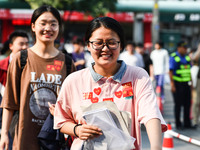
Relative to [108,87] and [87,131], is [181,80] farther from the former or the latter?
[87,131]

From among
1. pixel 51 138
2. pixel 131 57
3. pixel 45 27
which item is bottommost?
pixel 51 138

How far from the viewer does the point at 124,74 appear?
92.5 inches

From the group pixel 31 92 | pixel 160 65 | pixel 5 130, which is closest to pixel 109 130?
pixel 31 92

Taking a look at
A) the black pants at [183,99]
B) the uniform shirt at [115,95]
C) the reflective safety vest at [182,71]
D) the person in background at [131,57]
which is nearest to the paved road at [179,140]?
the black pants at [183,99]

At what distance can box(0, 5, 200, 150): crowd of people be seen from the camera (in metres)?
2.28

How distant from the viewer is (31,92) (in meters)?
3.14

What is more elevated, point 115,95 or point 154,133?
point 115,95

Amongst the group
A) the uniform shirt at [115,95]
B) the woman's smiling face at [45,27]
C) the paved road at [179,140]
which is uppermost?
the woman's smiling face at [45,27]

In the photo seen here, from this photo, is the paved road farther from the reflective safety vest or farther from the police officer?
the reflective safety vest

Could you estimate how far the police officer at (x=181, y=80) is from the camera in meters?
8.36

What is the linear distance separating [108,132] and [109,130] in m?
0.01

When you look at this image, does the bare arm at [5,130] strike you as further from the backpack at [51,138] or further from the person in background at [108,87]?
the person in background at [108,87]

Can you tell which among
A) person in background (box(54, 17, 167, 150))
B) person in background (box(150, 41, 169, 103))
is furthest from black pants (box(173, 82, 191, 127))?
person in background (box(54, 17, 167, 150))

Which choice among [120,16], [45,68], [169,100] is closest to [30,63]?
[45,68]
